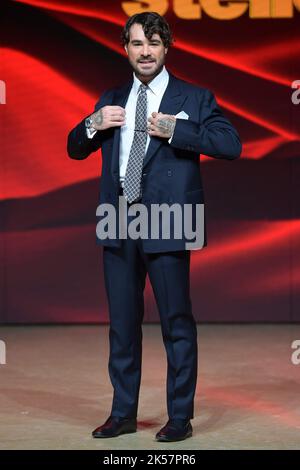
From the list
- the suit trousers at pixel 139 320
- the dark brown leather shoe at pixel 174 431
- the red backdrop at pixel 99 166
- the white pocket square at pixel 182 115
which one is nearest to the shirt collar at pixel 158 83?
the white pocket square at pixel 182 115

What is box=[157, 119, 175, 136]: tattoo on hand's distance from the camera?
3.81m

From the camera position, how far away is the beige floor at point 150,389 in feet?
13.2

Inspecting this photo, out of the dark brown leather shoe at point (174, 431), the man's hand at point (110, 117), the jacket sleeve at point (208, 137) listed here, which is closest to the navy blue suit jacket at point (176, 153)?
the jacket sleeve at point (208, 137)

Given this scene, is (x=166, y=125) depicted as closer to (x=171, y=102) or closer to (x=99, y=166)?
(x=171, y=102)

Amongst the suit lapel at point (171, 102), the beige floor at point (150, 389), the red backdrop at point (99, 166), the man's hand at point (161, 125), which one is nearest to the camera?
the man's hand at point (161, 125)

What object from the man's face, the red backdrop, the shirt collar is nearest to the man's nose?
the man's face

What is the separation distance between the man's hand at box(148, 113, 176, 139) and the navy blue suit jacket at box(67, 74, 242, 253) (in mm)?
48

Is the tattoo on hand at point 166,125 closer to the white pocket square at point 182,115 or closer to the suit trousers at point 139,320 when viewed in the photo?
the white pocket square at point 182,115

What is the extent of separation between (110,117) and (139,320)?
2.55 ft

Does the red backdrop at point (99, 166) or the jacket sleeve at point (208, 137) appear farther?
the red backdrop at point (99, 166)

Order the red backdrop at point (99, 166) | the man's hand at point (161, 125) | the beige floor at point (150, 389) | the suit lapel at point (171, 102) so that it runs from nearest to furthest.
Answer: the man's hand at point (161, 125), the suit lapel at point (171, 102), the beige floor at point (150, 389), the red backdrop at point (99, 166)

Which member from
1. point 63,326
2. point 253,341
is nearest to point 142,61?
point 253,341

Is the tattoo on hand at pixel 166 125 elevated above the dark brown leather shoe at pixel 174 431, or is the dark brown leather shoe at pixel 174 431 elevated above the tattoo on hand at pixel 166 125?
the tattoo on hand at pixel 166 125

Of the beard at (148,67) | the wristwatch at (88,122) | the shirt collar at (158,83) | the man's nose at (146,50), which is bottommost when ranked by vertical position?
the wristwatch at (88,122)
